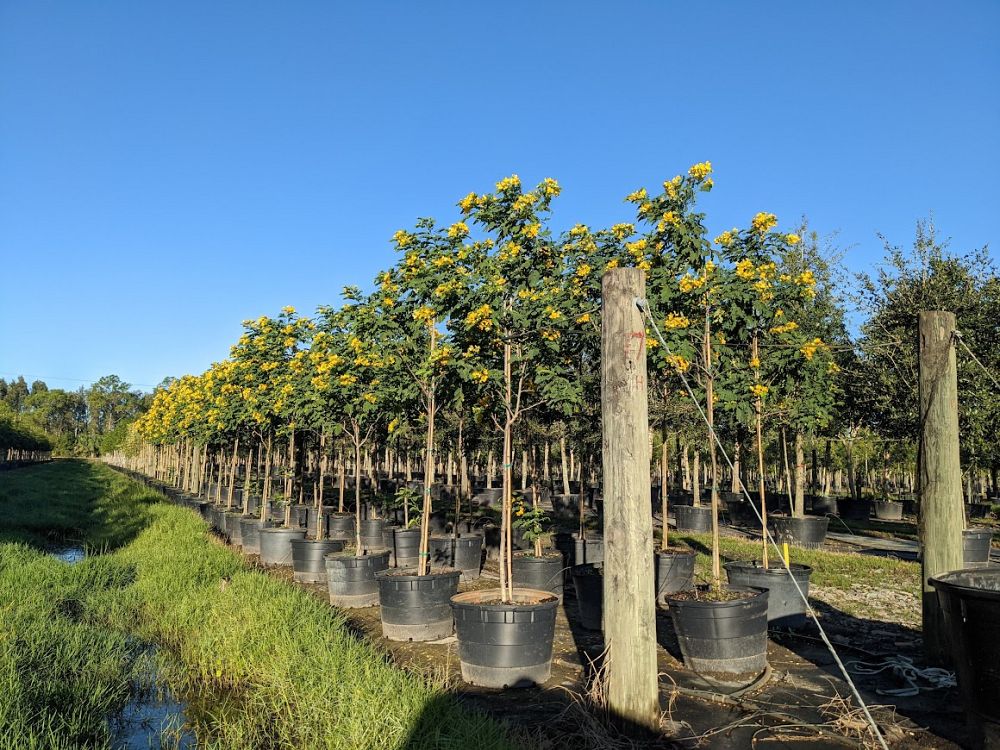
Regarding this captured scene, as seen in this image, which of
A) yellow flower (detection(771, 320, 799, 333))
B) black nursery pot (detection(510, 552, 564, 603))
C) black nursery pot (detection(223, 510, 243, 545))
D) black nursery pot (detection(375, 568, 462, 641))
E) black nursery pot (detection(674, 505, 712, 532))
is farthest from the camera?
black nursery pot (detection(674, 505, 712, 532))

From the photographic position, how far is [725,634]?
18.1 ft

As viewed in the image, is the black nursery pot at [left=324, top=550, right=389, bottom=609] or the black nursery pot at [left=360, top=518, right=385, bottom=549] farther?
the black nursery pot at [left=360, top=518, right=385, bottom=549]

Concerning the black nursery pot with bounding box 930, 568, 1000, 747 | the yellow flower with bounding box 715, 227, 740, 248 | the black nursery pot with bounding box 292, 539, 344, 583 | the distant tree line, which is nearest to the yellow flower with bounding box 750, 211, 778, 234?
the yellow flower with bounding box 715, 227, 740, 248

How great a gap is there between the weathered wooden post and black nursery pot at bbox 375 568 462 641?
2.84m

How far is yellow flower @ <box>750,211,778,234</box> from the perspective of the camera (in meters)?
7.01

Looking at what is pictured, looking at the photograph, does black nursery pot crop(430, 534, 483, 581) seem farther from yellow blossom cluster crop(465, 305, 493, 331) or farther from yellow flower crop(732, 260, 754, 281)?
yellow flower crop(732, 260, 754, 281)

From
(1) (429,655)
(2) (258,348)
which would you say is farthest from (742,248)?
(2) (258,348)

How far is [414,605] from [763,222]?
5.14 metres

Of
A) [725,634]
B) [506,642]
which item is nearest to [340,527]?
[506,642]

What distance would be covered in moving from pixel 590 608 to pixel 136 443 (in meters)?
56.1

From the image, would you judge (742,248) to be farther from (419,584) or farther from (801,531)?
(801,531)

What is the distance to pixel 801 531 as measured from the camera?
519 inches

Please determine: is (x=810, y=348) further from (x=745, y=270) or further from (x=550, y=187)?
(x=550, y=187)

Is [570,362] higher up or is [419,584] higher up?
[570,362]
